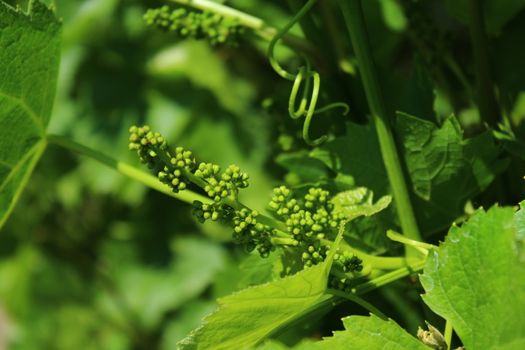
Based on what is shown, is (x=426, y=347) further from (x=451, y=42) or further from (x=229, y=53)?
(x=229, y=53)

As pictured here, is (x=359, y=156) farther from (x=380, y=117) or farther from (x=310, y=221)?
(x=310, y=221)

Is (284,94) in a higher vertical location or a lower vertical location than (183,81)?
lower

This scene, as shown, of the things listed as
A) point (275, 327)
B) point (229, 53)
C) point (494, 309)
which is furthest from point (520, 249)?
point (229, 53)

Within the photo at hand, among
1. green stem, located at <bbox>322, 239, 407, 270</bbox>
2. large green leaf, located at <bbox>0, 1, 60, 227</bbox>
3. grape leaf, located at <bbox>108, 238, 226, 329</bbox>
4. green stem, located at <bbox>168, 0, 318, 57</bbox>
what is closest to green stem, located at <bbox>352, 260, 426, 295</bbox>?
green stem, located at <bbox>322, 239, 407, 270</bbox>

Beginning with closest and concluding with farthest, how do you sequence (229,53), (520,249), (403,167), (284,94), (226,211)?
(520,249) → (226,211) → (403,167) → (284,94) → (229,53)

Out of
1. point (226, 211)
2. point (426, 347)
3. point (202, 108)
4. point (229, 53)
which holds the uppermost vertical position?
point (229, 53)
